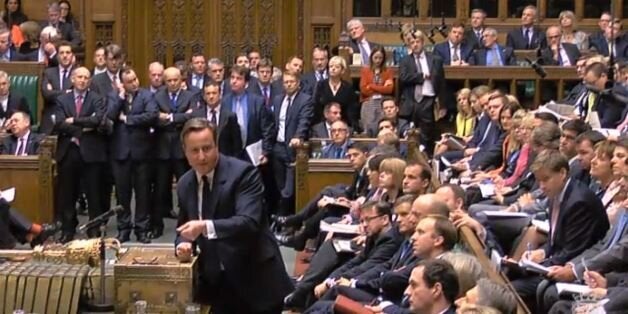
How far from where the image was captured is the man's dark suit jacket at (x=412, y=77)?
1341 cm

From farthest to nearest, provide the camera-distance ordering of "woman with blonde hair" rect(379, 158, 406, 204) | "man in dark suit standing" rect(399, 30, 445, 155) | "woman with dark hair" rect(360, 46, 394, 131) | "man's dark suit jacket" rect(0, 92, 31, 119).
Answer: "man in dark suit standing" rect(399, 30, 445, 155) → "woman with dark hair" rect(360, 46, 394, 131) → "man's dark suit jacket" rect(0, 92, 31, 119) → "woman with blonde hair" rect(379, 158, 406, 204)

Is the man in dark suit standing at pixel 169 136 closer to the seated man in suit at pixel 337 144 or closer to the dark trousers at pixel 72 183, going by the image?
the dark trousers at pixel 72 183

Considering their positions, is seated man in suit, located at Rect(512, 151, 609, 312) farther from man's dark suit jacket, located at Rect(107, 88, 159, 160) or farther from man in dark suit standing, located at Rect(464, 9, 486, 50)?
man in dark suit standing, located at Rect(464, 9, 486, 50)

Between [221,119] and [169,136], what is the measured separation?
51 centimetres

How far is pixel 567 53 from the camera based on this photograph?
1421 centimetres

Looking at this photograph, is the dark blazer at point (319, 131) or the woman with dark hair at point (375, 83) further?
the woman with dark hair at point (375, 83)

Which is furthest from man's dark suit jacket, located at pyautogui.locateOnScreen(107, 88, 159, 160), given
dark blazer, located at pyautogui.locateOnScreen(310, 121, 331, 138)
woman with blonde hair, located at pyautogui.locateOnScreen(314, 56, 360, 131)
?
woman with blonde hair, located at pyautogui.locateOnScreen(314, 56, 360, 131)

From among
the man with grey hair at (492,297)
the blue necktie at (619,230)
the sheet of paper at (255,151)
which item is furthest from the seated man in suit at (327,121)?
the man with grey hair at (492,297)

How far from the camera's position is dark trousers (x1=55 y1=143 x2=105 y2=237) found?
12.2m

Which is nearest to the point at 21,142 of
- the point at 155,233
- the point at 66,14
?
the point at 155,233

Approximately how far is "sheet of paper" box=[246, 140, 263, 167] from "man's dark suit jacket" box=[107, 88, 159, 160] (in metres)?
0.91

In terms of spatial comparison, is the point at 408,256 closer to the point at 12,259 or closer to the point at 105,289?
the point at 105,289

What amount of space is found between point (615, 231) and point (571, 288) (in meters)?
0.48

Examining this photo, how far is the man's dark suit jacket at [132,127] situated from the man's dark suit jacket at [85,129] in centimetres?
10
